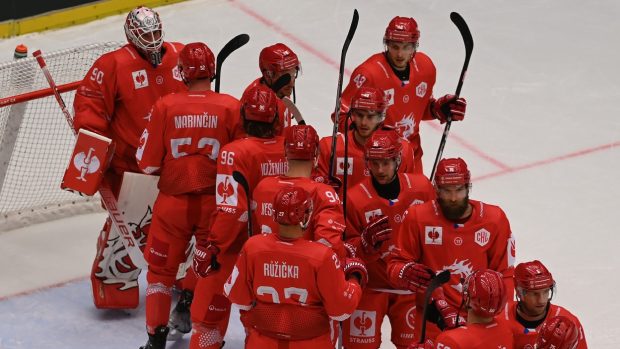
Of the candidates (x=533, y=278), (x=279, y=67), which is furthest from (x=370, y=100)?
(x=533, y=278)

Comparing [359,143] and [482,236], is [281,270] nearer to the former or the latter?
[482,236]

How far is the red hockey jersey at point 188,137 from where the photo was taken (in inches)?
242

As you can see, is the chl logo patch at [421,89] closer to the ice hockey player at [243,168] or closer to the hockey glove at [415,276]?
the ice hockey player at [243,168]

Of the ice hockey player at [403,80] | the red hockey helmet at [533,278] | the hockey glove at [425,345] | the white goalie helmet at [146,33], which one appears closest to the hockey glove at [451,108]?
the ice hockey player at [403,80]

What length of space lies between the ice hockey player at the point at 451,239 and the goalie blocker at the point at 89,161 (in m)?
1.53

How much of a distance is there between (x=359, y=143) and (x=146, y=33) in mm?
1125

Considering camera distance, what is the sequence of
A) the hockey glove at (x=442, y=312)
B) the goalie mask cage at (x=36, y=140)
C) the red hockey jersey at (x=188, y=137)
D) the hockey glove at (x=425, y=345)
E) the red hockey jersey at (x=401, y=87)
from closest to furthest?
1. the hockey glove at (x=425, y=345)
2. the hockey glove at (x=442, y=312)
3. the red hockey jersey at (x=188, y=137)
4. the red hockey jersey at (x=401, y=87)
5. the goalie mask cage at (x=36, y=140)

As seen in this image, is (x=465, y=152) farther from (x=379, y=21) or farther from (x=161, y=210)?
(x=161, y=210)

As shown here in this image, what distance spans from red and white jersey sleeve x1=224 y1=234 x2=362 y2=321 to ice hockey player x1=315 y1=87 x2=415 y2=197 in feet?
2.94

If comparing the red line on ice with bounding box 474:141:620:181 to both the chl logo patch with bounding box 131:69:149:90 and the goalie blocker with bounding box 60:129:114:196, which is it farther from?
the goalie blocker with bounding box 60:129:114:196

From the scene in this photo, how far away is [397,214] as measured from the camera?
5.95 m

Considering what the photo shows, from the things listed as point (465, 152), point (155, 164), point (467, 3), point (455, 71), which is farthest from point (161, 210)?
point (467, 3)

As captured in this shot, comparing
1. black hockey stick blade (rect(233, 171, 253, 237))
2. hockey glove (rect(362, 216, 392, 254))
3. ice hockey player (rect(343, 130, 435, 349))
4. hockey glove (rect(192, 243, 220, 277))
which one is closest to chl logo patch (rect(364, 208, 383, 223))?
ice hockey player (rect(343, 130, 435, 349))

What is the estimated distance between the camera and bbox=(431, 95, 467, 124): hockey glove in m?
6.87
